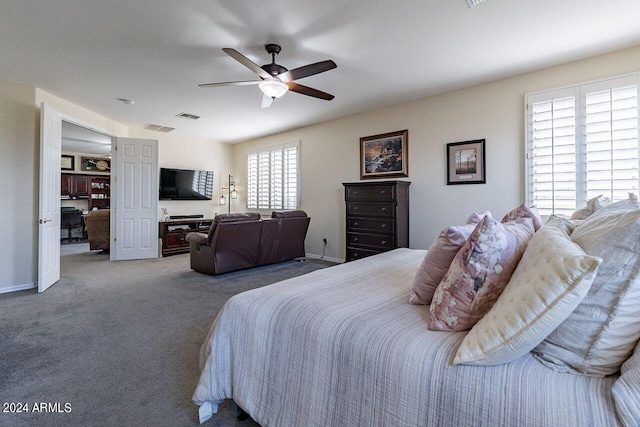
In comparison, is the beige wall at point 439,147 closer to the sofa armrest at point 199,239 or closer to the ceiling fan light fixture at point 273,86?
the sofa armrest at point 199,239

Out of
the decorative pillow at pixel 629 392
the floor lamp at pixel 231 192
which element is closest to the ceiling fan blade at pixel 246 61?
the decorative pillow at pixel 629 392

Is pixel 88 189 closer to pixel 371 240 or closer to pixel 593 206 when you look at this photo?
pixel 371 240

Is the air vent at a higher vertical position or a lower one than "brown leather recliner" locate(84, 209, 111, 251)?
higher

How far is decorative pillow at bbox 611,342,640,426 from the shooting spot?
659 mm

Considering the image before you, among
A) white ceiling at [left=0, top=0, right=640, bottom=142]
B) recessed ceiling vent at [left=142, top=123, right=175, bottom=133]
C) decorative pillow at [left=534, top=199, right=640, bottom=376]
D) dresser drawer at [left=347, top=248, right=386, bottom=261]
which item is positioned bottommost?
dresser drawer at [left=347, top=248, right=386, bottom=261]

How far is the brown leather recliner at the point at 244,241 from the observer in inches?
165

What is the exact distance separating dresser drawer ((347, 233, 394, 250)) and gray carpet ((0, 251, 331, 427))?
1.26 meters

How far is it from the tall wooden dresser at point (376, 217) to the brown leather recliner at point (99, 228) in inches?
198

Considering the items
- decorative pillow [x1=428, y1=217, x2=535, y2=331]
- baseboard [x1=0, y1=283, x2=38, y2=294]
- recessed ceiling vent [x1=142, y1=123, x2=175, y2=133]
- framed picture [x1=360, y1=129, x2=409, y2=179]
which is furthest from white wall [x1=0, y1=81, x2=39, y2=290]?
decorative pillow [x1=428, y1=217, x2=535, y2=331]

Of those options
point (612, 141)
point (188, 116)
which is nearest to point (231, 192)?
point (188, 116)

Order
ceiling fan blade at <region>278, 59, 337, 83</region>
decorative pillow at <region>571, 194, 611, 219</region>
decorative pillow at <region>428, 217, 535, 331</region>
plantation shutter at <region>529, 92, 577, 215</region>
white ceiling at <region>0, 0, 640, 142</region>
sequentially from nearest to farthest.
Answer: decorative pillow at <region>428, 217, 535, 331</region> → decorative pillow at <region>571, 194, 611, 219</region> → white ceiling at <region>0, 0, 640, 142</region> → ceiling fan blade at <region>278, 59, 337, 83</region> → plantation shutter at <region>529, 92, 577, 215</region>

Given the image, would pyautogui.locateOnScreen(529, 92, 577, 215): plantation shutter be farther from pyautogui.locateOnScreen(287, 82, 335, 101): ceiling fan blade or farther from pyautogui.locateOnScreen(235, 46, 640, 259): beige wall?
pyautogui.locateOnScreen(287, 82, 335, 101): ceiling fan blade

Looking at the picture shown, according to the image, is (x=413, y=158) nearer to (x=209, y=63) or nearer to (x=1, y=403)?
(x=209, y=63)

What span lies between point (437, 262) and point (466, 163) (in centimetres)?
308
